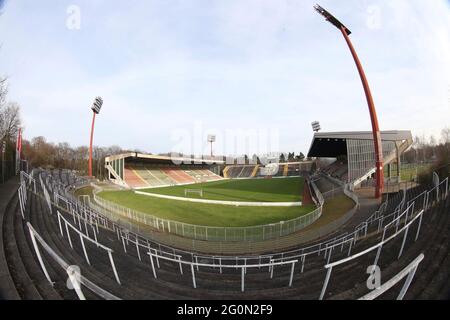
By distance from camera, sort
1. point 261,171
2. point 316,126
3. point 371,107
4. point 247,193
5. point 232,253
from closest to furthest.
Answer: point 232,253, point 371,107, point 247,193, point 316,126, point 261,171

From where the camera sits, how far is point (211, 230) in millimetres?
→ 15219

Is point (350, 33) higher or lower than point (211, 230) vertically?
higher

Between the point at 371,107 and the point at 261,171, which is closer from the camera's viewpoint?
the point at 371,107

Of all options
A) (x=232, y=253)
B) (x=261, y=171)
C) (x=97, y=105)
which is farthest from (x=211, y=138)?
(x=232, y=253)

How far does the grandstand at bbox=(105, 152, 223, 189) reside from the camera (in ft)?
163

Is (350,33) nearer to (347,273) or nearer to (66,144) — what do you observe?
(347,273)

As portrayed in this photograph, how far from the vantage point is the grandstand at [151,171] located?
49719 mm

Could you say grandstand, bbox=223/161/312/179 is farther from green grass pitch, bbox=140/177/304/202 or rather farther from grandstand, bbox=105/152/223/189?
green grass pitch, bbox=140/177/304/202

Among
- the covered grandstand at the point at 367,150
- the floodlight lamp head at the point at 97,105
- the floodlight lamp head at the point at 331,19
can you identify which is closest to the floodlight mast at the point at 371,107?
the floodlight lamp head at the point at 331,19

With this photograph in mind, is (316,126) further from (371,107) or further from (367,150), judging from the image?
(371,107)

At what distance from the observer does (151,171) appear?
61.3 metres

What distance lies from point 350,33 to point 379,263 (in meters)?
26.0
